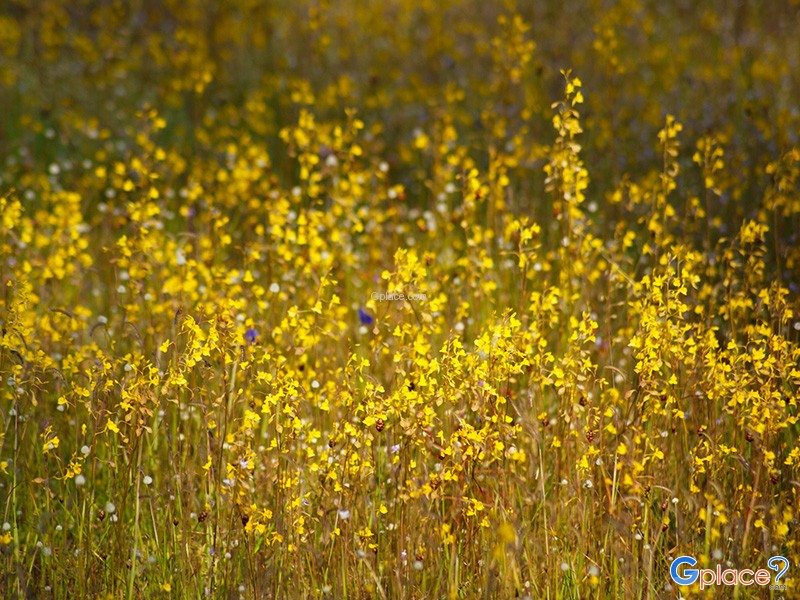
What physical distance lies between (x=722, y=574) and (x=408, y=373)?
1.11 m

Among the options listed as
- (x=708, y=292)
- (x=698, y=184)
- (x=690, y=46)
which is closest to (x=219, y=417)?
(x=708, y=292)

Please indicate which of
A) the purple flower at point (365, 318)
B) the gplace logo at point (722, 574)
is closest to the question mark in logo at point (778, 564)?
the gplace logo at point (722, 574)

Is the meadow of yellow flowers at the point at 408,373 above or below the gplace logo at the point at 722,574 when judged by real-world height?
above

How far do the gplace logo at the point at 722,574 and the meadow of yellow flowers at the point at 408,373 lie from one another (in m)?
0.02

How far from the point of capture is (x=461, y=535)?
9.68ft

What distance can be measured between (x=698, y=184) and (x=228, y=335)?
376 cm

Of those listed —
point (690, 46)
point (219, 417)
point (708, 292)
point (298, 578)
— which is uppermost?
point (690, 46)

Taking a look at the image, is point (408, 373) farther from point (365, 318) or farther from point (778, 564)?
point (778, 564)

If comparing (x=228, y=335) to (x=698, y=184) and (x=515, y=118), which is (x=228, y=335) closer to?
(x=698, y=184)

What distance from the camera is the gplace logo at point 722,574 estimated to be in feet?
8.98

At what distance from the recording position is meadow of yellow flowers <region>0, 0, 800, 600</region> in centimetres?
282

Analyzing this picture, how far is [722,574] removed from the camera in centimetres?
276

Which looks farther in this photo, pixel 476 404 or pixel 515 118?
pixel 515 118

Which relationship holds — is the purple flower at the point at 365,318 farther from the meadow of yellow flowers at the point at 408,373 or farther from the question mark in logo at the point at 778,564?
the question mark in logo at the point at 778,564
